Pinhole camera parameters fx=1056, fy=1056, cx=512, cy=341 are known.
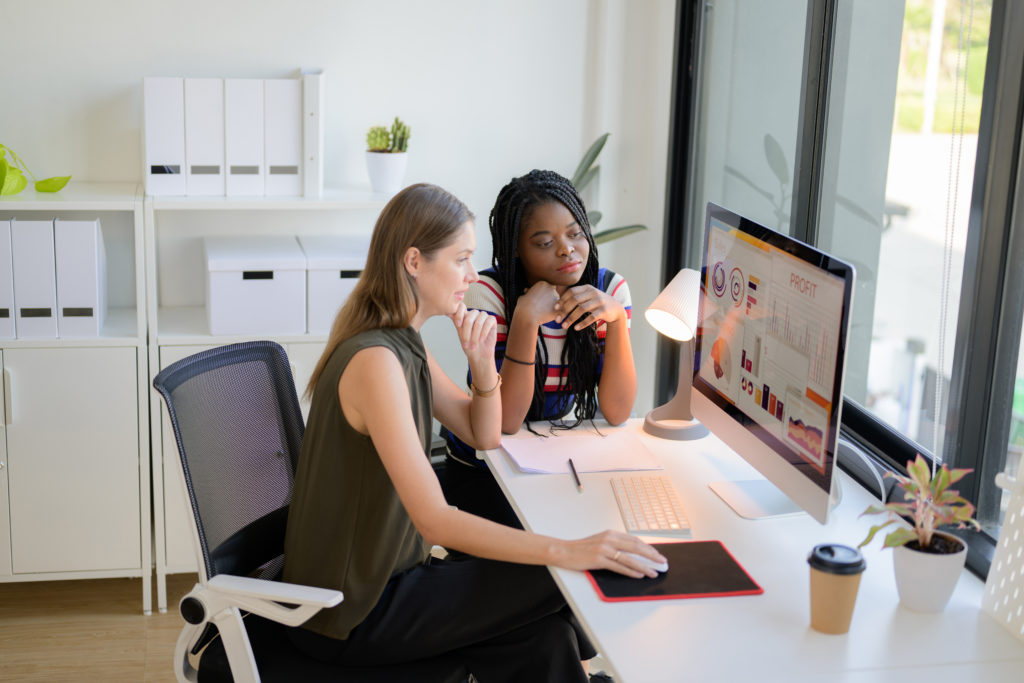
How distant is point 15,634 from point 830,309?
7.89ft

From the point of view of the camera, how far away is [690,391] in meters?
2.25

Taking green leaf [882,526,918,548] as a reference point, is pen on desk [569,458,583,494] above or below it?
below

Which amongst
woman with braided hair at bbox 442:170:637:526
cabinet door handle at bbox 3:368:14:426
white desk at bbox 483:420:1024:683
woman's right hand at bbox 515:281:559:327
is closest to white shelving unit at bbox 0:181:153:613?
cabinet door handle at bbox 3:368:14:426

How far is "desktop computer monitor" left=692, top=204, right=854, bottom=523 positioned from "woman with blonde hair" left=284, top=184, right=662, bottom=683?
1.04ft

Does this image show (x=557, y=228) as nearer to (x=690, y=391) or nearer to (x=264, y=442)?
(x=690, y=391)

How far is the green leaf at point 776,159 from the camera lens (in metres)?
2.83

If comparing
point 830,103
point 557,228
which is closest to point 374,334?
point 557,228

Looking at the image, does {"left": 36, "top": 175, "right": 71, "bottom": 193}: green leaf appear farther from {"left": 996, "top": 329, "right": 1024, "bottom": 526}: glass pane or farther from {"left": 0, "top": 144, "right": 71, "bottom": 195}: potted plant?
{"left": 996, "top": 329, "right": 1024, "bottom": 526}: glass pane

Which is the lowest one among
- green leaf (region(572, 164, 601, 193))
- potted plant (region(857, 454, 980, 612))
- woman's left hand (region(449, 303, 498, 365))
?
potted plant (region(857, 454, 980, 612))

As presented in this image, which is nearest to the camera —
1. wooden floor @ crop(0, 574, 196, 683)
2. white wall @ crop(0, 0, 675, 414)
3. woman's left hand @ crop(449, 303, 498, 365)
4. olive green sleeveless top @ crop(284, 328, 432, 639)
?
olive green sleeveless top @ crop(284, 328, 432, 639)

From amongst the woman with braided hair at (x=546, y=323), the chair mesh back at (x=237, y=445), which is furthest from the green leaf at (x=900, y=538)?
the chair mesh back at (x=237, y=445)

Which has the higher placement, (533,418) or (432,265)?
(432,265)

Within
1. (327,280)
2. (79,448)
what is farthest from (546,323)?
(79,448)

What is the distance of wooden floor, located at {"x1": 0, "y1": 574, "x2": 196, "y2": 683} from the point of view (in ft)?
8.96
